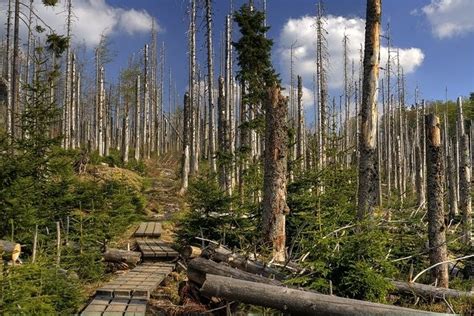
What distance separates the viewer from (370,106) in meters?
9.59

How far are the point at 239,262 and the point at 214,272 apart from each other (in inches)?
20.1

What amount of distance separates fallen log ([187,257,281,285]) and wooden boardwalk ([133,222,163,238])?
6.14m

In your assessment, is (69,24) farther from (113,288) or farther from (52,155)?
(113,288)

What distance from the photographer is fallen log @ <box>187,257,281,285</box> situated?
21.6ft

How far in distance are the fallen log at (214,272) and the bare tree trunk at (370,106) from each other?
3578 millimetres

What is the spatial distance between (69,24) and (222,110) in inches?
584

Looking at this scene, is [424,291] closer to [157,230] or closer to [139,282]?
[139,282]

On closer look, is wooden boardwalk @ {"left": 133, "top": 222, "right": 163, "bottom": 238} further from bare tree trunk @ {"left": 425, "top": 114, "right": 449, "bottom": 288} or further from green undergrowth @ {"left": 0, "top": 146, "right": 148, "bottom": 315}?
bare tree trunk @ {"left": 425, "top": 114, "right": 449, "bottom": 288}

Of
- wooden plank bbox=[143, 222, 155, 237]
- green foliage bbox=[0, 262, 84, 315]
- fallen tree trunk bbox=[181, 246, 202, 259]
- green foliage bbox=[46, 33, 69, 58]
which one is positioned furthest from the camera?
green foliage bbox=[46, 33, 69, 58]

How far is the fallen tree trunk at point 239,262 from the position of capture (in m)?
7.01

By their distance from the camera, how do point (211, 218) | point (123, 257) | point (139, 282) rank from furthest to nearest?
point (211, 218)
point (123, 257)
point (139, 282)

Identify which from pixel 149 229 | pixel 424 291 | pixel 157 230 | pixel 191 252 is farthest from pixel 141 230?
pixel 424 291

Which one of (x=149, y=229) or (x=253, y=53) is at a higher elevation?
(x=253, y=53)

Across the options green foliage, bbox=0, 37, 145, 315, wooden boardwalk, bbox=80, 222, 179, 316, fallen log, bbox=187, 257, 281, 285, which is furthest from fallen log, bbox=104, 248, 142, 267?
fallen log, bbox=187, 257, 281, 285
